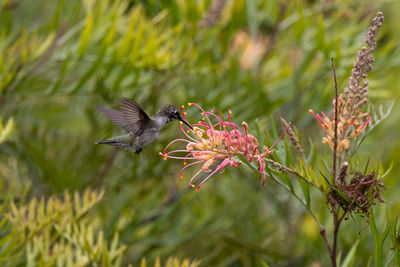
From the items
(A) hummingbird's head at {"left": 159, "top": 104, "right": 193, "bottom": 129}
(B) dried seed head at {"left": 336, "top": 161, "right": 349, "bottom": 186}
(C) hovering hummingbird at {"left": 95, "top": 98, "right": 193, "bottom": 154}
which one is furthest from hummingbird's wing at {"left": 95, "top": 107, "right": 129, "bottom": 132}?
(B) dried seed head at {"left": 336, "top": 161, "right": 349, "bottom": 186}

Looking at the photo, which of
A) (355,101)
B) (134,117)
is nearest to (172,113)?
(134,117)

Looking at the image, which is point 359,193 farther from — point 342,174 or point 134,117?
point 134,117

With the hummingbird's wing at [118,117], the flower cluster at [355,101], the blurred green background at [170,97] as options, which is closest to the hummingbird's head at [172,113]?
the hummingbird's wing at [118,117]

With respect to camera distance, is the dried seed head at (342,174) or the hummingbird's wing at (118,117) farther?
the hummingbird's wing at (118,117)

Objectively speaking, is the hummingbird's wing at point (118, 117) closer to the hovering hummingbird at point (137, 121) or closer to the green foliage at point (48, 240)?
the hovering hummingbird at point (137, 121)

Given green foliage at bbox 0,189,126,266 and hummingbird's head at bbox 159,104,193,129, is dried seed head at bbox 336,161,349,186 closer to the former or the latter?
hummingbird's head at bbox 159,104,193,129

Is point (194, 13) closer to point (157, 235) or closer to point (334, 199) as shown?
point (157, 235)

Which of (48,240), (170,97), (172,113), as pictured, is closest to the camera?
(172,113)
